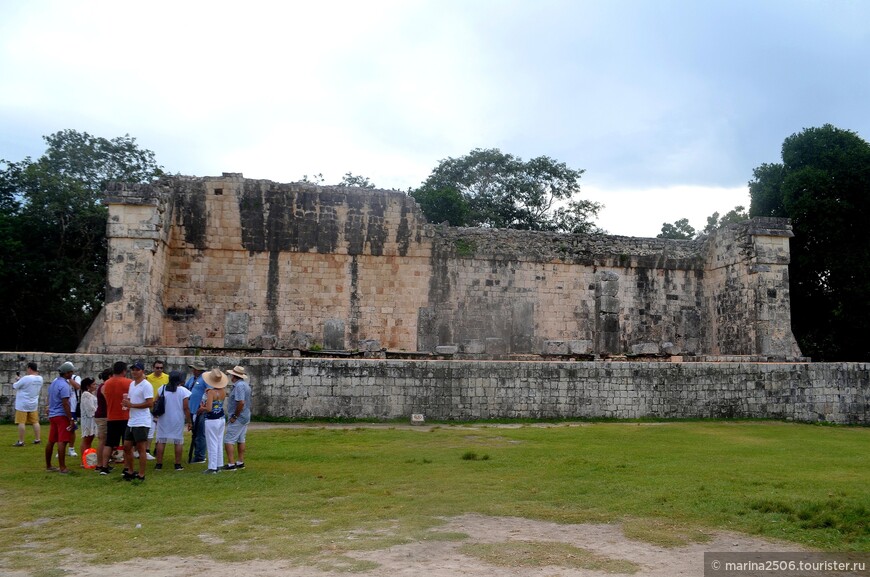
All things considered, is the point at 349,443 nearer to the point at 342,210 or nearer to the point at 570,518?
the point at 570,518

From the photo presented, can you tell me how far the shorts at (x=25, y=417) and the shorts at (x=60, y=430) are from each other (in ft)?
7.29

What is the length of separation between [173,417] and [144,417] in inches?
24.0

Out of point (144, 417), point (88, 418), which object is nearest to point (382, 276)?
point (88, 418)

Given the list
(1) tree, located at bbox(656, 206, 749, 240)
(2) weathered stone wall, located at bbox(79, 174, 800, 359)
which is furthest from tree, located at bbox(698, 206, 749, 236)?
(2) weathered stone wall, located at bbox(79, 174, 800, 359)

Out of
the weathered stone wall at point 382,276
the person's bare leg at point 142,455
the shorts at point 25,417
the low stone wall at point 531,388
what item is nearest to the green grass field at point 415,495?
the person's bare leg at point 142,455

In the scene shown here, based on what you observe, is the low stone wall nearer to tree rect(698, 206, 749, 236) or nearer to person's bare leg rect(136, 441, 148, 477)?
person's bare leg rect(136, 441, 148, 477)

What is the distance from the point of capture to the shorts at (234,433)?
1057 centimetres

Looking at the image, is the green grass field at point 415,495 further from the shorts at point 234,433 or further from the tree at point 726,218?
the tree at point 726,218

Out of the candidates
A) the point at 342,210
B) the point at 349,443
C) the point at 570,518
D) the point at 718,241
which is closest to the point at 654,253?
the point at 718,241

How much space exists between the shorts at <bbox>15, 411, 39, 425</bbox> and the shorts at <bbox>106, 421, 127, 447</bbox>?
9.75 ft

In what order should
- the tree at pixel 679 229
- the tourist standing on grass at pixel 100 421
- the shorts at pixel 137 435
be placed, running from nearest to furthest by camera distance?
the shorts at pixel 137 435, the tourist standing on grass at pixel 100 421, the tree at pixel 679 229

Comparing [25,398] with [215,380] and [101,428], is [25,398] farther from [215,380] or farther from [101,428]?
[215,380]

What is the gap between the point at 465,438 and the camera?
1357cm

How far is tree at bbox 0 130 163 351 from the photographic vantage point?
26.2 m
